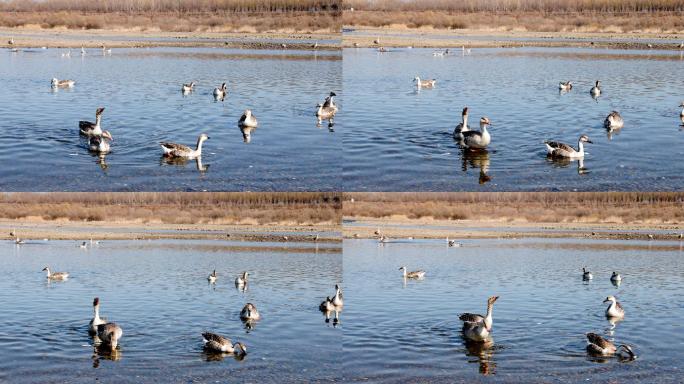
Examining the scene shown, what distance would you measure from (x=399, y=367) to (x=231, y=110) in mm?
11573

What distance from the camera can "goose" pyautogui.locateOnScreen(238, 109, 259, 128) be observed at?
A: 21859mm

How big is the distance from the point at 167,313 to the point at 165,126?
4.84 meters

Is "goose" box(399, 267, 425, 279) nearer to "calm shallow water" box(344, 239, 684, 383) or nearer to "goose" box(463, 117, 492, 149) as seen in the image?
"calm shallow water" box(344, 239, 684, 383)

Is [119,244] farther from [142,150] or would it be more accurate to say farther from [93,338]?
[93,338]

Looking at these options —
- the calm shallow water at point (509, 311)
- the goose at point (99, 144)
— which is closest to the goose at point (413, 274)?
the calm shallow water at point (509, 311)

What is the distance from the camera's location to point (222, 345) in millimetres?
15117

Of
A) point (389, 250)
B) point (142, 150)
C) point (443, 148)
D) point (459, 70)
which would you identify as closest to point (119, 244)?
point (389, 250)

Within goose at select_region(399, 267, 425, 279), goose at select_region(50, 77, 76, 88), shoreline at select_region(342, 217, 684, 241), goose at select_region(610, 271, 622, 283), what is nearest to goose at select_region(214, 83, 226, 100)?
goose at select_region(50, 77, 76, 88)

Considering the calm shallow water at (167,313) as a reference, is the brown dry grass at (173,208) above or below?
below

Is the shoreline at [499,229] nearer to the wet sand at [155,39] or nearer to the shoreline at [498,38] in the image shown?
the shoreline at [498,38]

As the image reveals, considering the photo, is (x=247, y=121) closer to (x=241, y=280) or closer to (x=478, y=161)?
(x=241, y=280)

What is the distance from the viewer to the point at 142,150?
1930cm

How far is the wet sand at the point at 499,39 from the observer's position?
40.8 m

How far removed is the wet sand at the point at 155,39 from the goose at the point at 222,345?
25359mm
